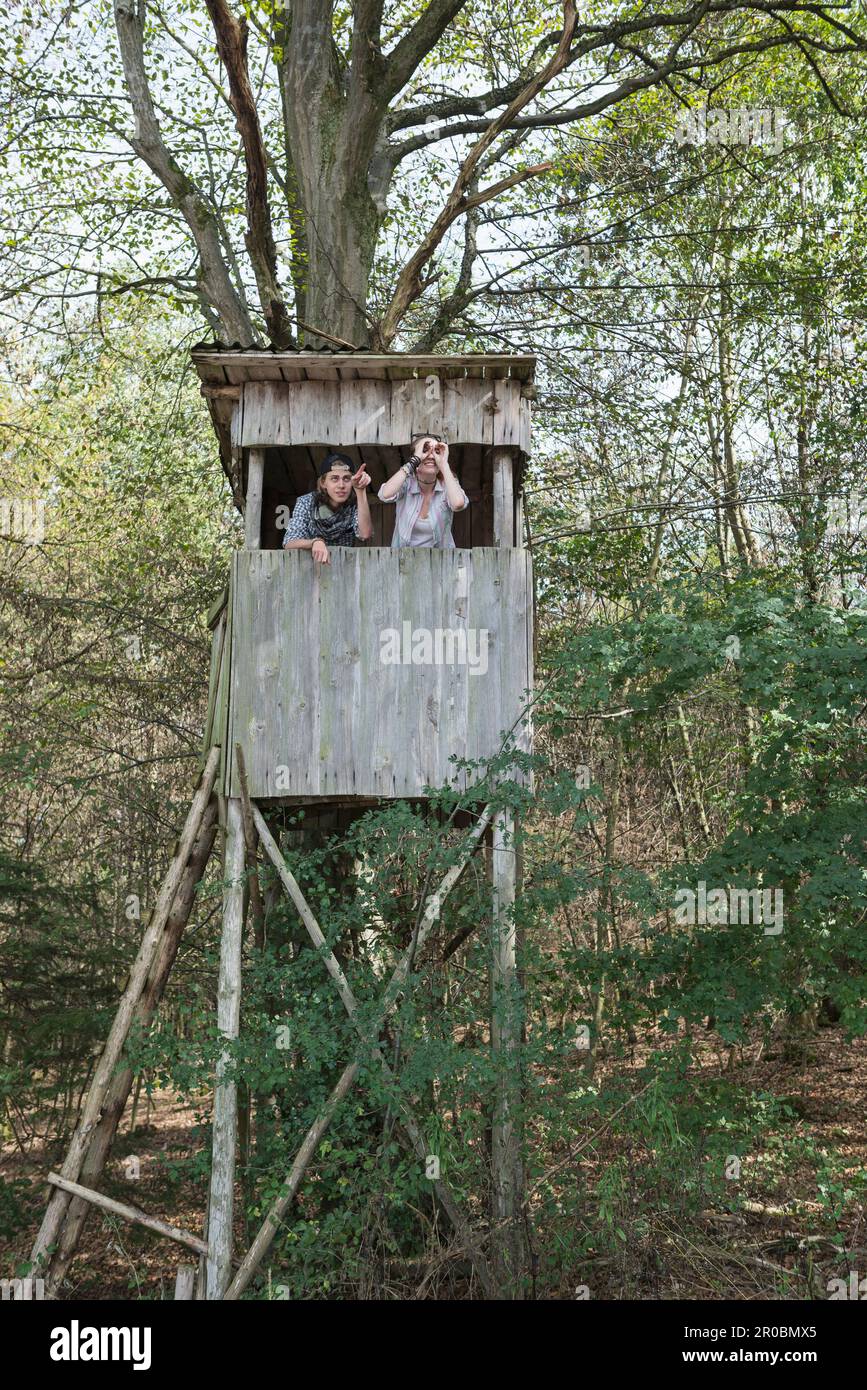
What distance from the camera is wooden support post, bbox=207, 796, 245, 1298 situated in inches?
327

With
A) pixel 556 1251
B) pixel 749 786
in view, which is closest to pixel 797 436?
pixel 749 786

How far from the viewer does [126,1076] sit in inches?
352

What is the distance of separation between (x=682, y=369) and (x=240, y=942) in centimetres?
976

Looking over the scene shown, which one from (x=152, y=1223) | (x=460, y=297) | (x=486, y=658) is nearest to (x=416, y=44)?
(x=460, y=297)

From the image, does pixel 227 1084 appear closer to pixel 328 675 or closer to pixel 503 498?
pixel 328 675

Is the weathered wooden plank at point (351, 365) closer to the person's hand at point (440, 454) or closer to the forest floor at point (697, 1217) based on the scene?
the person's hand at point (440, 454)

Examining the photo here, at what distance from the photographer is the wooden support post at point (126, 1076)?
8.77m

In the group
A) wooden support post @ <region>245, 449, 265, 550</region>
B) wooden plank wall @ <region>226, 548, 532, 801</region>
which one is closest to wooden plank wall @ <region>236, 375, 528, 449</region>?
wooden support post @ <region>245, 449, 265, 550</region>

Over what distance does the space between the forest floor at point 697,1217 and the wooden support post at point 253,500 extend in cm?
440

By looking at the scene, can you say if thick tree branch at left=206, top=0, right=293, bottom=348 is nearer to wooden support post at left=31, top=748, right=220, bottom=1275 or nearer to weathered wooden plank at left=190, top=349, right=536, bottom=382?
weathered wooden plank at left=190, top=349, right=536, bottom=382

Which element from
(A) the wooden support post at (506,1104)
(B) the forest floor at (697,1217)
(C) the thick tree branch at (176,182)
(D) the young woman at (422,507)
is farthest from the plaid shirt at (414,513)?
(C) the thick tree branch at (176,182)

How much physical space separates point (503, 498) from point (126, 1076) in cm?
499

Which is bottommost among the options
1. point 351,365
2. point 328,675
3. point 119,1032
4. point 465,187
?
point 119,1032

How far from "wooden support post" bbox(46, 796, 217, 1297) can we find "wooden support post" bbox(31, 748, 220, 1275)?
5cm
